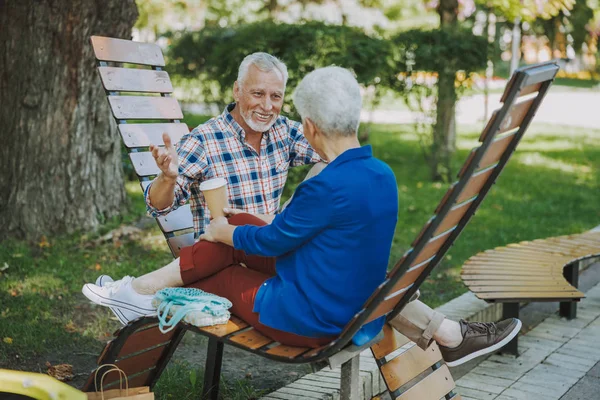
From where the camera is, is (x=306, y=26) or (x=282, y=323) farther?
(x=306, y=26)

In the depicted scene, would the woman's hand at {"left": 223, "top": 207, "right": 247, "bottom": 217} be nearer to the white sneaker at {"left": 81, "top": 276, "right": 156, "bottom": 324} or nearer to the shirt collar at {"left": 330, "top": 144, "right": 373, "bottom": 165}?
the white sneaker at {"left": 81, "top": 276, "right": 156, "bottom": 324}

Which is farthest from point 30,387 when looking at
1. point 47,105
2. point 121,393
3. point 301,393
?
point 47,105

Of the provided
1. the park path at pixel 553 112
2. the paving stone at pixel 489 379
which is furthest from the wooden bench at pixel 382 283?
the park path at pixel 553 112

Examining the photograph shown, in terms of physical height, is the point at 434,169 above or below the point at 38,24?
below

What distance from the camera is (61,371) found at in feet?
13.0

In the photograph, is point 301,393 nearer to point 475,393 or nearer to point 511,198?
point 475,393

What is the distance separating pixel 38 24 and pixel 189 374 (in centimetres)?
350

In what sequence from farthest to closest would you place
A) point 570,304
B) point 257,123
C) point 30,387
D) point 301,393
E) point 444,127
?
1. point 444,127
2. point 570,304
3. point 257,123
4. point 301,393
5. point 30,387

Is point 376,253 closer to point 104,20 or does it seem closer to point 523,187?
point 104,20

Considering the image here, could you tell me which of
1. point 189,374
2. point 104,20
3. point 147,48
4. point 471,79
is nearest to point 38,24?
point 104,20

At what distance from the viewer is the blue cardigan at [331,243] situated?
2684 millimetres

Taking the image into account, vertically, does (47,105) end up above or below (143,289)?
above

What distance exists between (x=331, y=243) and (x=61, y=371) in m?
1.93

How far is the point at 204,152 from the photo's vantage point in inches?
151
